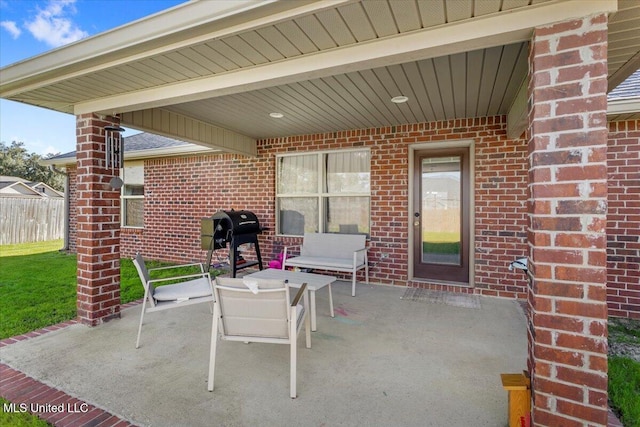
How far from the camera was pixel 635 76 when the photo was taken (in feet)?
14.0

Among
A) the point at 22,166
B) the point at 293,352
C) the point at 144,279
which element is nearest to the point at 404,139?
the point at 293,352

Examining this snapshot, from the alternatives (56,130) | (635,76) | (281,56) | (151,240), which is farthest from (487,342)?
(56,130)

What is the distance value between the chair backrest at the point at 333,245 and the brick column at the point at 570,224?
330 centimetres

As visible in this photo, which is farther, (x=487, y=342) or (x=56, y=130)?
(x=56, y=130)

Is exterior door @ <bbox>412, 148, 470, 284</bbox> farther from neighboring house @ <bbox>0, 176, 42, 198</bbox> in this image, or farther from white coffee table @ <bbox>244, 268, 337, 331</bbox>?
neighboring house @ <bbox>0, 176, 42, 198</bbox>

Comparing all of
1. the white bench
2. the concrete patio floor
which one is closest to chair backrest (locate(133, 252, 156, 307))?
the concrete patio floor

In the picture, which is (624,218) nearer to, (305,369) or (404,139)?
(404,139)

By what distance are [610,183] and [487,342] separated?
2637 millimetres

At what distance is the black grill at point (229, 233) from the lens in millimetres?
5477

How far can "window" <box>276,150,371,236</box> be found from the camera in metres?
5.57

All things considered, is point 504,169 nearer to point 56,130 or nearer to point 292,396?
point 292,396

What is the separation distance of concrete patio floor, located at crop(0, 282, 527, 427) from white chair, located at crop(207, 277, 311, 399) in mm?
237

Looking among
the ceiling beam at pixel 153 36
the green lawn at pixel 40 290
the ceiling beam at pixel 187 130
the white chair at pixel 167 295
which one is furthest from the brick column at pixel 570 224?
the green lawn at pixel 40 290

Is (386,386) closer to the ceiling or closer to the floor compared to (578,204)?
closer to the floor
